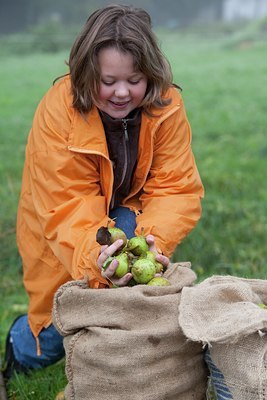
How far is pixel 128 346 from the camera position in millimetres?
2602

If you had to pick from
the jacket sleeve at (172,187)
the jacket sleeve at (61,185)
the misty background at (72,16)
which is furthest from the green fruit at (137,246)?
the misty background at (72,16)

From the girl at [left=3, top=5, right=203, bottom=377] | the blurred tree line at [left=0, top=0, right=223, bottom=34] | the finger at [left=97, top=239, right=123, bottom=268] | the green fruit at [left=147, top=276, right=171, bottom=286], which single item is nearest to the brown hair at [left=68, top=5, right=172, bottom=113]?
the girl at [left=3, top=5, right=203, bottom=377]

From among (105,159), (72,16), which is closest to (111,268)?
(105,159)

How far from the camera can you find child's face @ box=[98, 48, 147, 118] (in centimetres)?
308

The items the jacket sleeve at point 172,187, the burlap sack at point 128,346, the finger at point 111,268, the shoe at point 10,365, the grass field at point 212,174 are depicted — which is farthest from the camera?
the grass field at point 212,174

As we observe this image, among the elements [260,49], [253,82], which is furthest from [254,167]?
[260,49]

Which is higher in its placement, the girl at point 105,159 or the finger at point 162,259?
the girl at point 105,159

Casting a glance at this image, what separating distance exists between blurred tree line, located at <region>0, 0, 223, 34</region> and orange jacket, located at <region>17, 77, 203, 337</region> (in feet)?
105

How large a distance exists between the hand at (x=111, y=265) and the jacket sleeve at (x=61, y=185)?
0.20 meters

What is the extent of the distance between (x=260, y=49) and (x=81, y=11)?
16.5 metres

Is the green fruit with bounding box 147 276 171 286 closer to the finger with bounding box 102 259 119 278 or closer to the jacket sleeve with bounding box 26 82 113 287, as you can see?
the finger with bounding box 102 259 119 278

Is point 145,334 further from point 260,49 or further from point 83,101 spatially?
point 260,49

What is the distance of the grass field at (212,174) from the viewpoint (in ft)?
16.7

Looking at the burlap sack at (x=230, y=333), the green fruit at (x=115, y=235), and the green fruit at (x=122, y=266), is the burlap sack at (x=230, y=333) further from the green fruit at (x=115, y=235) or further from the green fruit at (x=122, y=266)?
the green fruit at (x=115, y=235)
